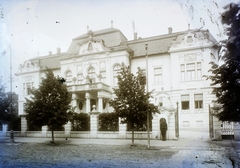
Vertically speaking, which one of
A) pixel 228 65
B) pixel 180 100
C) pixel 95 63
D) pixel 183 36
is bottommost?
pixel 180 100

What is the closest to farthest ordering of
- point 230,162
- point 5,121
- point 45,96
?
1. point 230,162
2. point 45,96
3. point 5,121

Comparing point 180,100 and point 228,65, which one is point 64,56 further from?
point 228,65

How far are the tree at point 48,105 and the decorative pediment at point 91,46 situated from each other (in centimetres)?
871

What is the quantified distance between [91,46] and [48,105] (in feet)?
34.2

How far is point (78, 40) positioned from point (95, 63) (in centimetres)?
395

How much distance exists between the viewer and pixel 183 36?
1914 centimetres

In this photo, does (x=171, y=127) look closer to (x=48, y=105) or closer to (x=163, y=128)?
(x=163, y=128)

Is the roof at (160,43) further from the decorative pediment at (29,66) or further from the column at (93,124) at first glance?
the decorative pediment at (29,66)

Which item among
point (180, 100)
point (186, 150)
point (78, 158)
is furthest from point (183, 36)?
point (78, 158)

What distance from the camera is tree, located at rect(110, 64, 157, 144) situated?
1264 cm

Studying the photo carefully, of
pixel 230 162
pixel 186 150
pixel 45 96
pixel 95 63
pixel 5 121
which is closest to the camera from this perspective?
pixel 230 162

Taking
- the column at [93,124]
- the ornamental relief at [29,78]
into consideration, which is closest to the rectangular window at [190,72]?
the column at [93,124]

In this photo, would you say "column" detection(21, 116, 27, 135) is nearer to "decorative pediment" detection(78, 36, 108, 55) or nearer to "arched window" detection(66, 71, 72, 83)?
"arched window" detection(66, 71, 72, 83)

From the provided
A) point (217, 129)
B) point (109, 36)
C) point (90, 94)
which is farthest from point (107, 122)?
point (109, 36)
